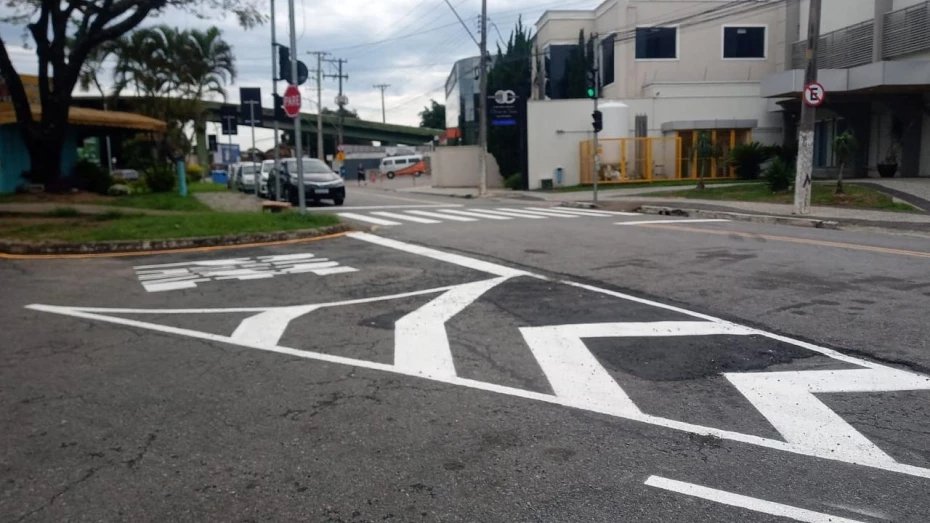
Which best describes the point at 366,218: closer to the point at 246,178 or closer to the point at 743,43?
the point at 246,178

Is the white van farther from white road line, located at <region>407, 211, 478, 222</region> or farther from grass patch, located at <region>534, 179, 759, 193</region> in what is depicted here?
white road line, located at <region>407, 211, 478, 222</region>

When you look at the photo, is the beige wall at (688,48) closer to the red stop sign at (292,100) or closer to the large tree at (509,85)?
the large tree at (509,85)

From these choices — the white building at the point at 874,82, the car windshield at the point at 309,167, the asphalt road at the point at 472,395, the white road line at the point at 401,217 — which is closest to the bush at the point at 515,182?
the white building at the point at 874,82

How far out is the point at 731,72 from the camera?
4034cm

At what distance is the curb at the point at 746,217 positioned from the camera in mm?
17922

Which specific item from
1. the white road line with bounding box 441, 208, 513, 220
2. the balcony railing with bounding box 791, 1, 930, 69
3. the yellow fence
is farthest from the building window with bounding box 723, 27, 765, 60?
the white road line with bounding box 441, 208, 513, 220

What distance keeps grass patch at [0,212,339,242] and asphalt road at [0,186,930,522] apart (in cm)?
363

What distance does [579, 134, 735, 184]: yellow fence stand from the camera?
3675 cm

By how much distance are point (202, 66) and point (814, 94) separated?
3751cm

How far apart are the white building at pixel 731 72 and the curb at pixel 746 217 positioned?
9057 millimetres

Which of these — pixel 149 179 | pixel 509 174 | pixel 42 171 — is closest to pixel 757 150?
pixel 509 174

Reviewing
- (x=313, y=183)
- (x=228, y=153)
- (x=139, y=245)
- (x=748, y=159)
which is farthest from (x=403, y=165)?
(x=139, y=245)

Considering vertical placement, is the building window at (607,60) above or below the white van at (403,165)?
above

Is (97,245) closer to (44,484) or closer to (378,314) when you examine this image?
(378,314)
